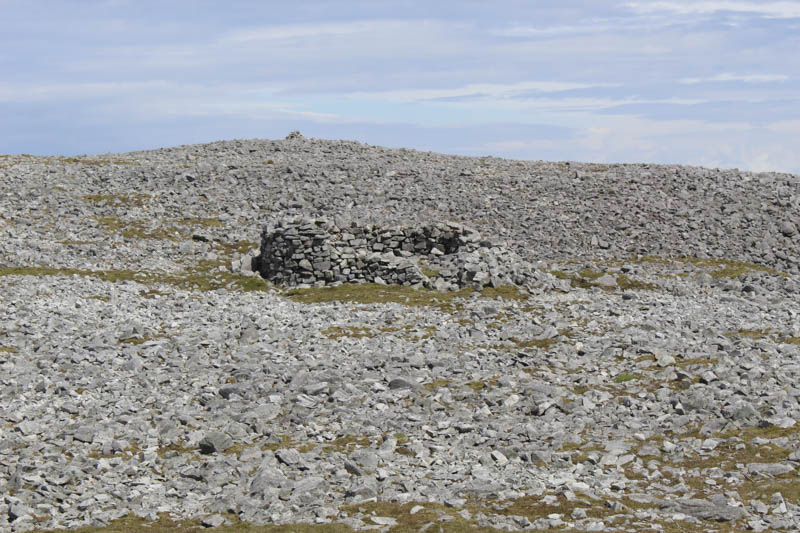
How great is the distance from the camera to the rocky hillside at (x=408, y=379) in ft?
52.6

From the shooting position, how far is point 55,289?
34875 mm

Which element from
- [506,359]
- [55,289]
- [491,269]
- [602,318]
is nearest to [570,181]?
[491,269]

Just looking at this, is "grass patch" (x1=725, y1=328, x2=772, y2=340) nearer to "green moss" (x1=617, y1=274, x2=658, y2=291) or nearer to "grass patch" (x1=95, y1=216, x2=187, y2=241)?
"green moss" (x1=617, y1=274, x2=658, y2=291)

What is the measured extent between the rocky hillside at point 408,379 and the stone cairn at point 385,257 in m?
1.47

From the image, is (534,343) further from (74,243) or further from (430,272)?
(74,243)

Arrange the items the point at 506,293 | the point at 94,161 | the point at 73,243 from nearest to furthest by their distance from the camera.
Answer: the point at 506,293, the point at 73,243, the point at 94,161

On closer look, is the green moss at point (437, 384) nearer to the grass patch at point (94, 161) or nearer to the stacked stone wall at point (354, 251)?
the stacked stone wall at point (354, 251)

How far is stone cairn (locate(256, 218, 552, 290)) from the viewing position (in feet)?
124

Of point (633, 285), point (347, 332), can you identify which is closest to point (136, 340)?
point (347, 332)

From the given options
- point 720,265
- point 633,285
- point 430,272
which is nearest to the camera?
point 430,272

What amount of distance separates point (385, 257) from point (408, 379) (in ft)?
54.1

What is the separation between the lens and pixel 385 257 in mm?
39438

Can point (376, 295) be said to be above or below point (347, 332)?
above

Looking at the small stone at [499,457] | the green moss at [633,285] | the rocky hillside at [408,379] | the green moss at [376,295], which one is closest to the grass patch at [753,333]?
the rocky hillside at [408,379]
